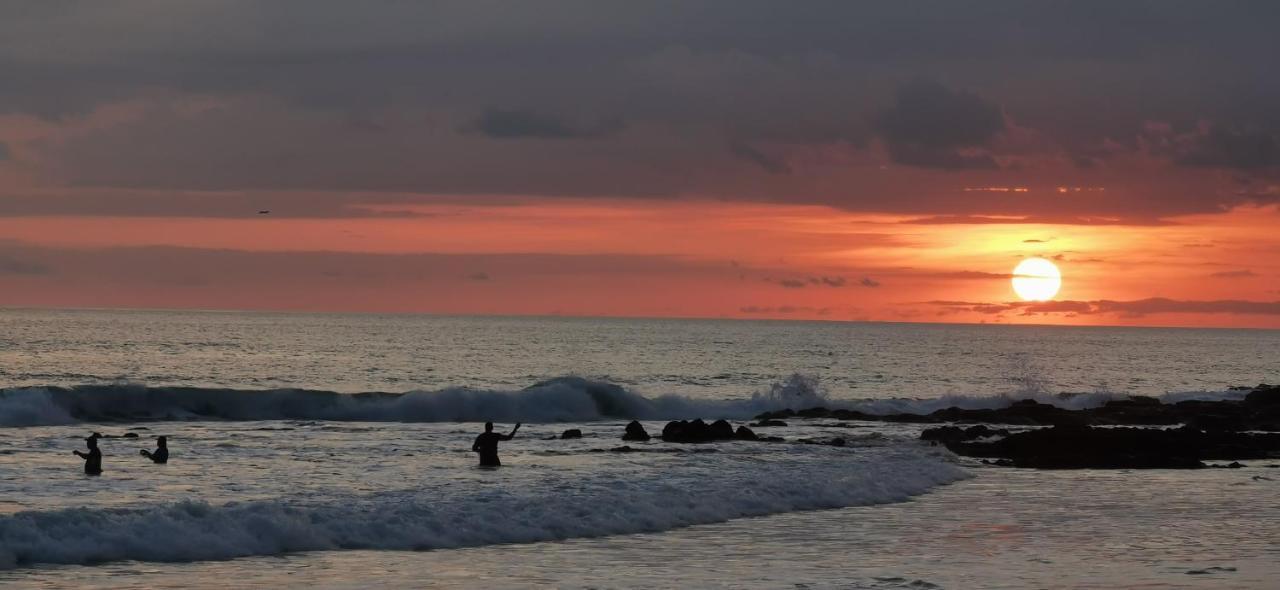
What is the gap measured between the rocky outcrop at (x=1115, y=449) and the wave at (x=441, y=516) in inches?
245

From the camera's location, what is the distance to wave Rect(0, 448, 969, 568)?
799 inches

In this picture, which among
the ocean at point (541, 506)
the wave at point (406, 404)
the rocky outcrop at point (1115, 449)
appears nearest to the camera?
the ocean at point (541, 506)

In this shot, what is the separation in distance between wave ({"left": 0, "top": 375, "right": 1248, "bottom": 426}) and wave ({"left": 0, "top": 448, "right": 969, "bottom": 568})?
1205 inches

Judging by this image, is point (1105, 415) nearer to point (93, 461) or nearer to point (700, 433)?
point (700, 433)

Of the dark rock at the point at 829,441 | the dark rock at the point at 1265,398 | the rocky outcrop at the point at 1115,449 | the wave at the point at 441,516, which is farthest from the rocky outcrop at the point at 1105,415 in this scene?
the wave at the point at 441,516

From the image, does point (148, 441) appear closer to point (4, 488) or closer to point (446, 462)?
point (446, 462)

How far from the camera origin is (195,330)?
552ft

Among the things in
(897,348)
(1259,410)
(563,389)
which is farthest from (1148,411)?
(897,348)

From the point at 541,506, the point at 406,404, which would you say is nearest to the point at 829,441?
the point at 541,506

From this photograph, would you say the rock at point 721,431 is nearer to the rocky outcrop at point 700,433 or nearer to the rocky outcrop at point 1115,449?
A: the rocky outcrop at point 700,433

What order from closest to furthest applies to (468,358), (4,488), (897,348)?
(4,488), (468,358), (897,348)

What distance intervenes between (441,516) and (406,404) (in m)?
41.4

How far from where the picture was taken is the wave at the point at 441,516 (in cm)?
2030

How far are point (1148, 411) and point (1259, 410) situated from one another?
16.1 ft
